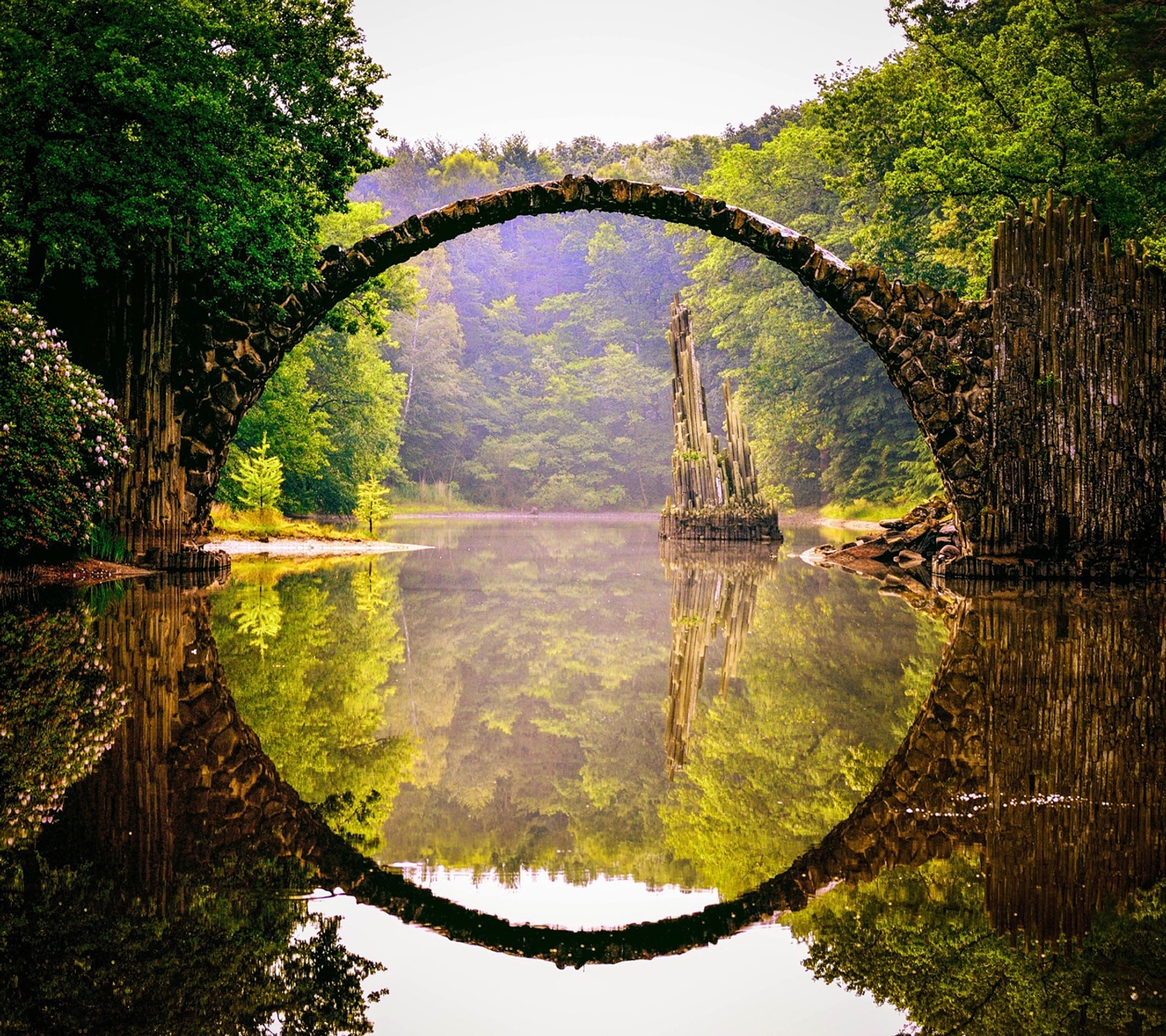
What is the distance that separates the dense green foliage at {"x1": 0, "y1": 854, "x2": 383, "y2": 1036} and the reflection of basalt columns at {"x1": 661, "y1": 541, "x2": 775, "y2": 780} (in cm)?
180

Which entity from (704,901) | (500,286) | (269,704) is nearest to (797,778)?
(704,901)

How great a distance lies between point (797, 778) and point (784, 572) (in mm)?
10704

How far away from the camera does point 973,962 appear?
2158 millimetres

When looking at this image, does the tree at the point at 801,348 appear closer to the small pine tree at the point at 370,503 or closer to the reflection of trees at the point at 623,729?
the small pine tree at the point at 370,503

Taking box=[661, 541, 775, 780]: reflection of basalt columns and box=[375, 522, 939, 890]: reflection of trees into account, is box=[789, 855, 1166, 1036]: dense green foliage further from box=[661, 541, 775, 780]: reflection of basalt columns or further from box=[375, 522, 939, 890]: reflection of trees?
box=[661, 541, 775, 780]: reflection of basalt columns

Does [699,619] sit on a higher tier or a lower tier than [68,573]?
lower

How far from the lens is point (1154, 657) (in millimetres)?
6129

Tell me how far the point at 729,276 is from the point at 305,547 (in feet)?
89.6

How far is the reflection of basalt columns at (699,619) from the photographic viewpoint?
4937 mm

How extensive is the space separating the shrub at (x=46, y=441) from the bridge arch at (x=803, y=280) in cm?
105

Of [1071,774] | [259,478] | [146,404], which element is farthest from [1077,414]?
[259,478]

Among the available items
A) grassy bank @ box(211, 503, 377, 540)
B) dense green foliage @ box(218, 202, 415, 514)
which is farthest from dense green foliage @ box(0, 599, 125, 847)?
dense green foliage @ box(218, 202, 415, 514)

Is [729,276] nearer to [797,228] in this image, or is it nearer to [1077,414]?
[797,228]

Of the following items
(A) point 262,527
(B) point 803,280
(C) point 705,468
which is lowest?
(A) point 262,527
